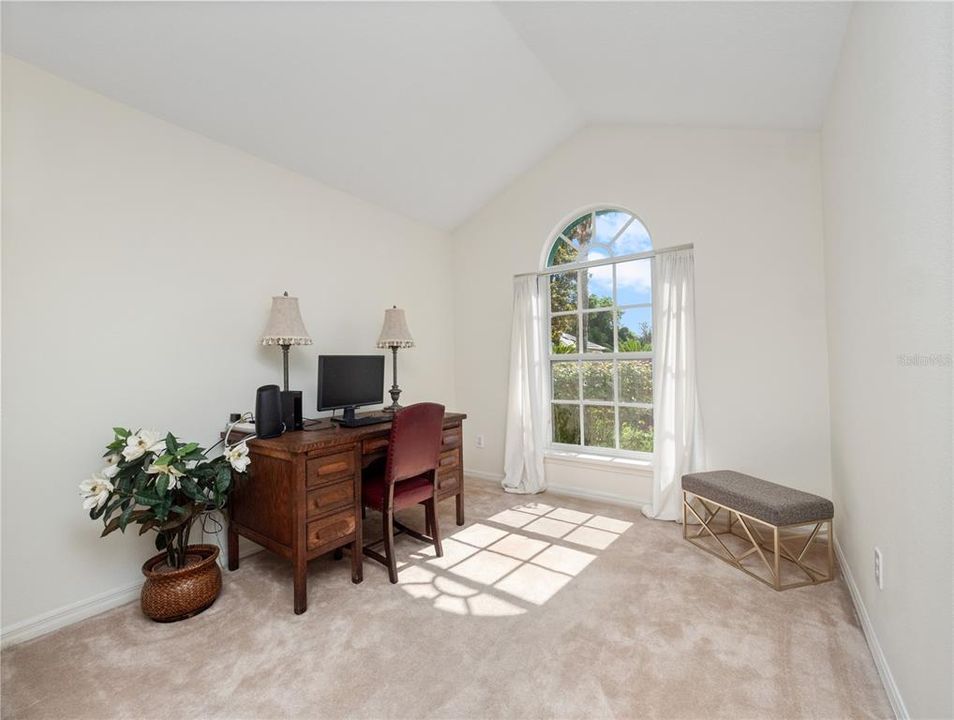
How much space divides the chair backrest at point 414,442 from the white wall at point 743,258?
64.0 inches

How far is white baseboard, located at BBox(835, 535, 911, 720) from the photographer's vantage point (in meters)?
1.33

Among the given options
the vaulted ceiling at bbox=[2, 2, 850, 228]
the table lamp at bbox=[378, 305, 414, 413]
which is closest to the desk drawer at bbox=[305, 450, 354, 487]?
the table lamp at bbox=[378, 305, 414, 413]

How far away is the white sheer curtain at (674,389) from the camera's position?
2994 millimetres

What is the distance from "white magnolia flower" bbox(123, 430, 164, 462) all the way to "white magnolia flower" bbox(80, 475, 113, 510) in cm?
12

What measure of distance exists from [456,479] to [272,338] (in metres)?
1.52

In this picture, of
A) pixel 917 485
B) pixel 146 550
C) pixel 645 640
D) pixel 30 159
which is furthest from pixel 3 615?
pixel 917 485

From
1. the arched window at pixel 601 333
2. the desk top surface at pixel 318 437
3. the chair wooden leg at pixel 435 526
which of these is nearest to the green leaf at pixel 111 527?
the desk top surface at pixel 318 437

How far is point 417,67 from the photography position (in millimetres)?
2451

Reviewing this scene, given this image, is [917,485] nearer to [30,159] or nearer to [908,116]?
[908,116]

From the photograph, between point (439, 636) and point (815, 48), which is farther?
point (815, 48)

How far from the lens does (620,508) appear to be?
329cm

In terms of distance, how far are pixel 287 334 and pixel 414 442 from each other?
975 mm

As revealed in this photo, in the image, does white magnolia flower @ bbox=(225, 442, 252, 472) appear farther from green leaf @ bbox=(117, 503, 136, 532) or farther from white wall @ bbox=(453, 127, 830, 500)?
white wall @ bbox=(453, 127, 830, 500)

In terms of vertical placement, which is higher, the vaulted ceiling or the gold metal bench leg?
the vaulted ceiling
